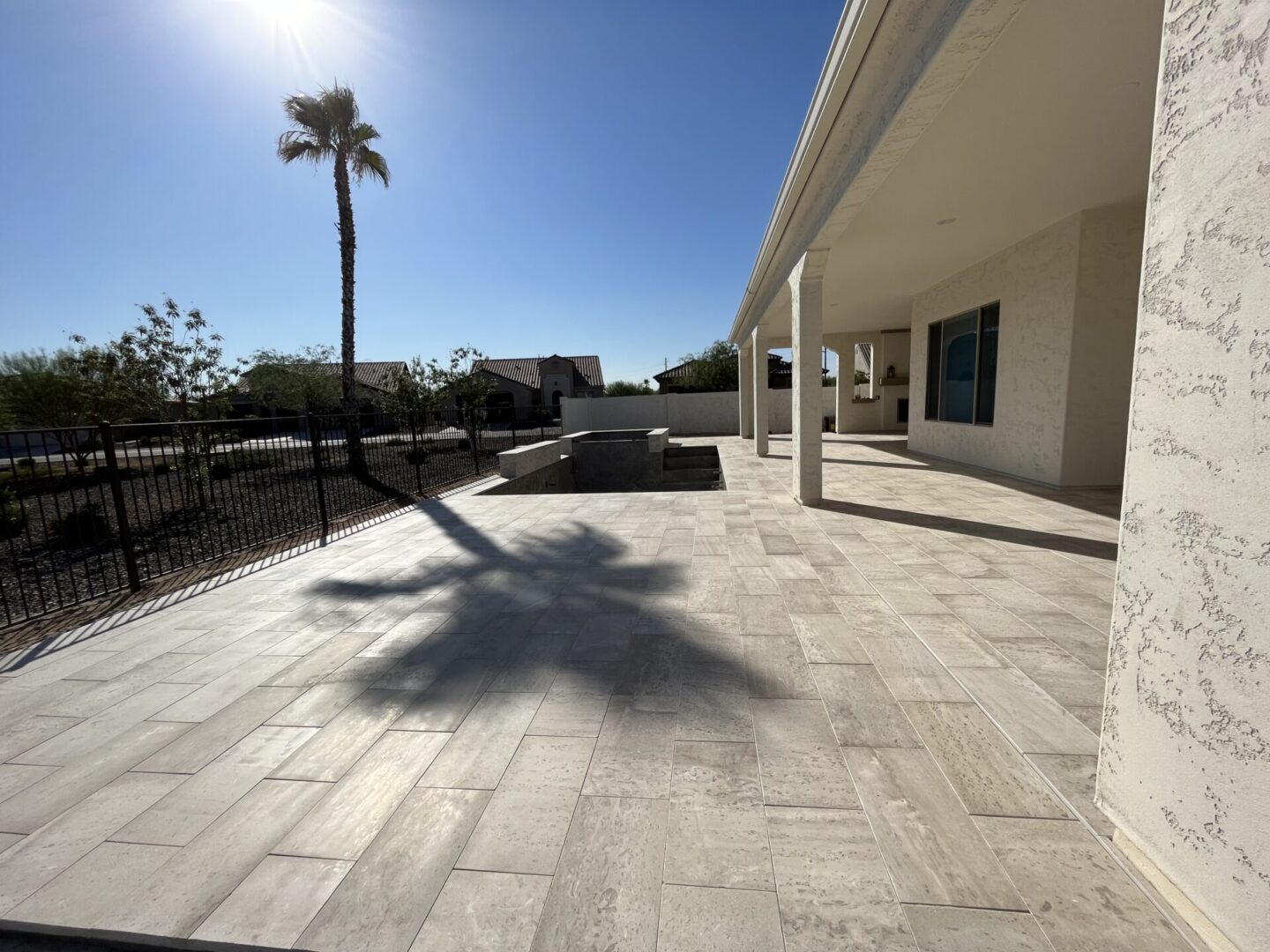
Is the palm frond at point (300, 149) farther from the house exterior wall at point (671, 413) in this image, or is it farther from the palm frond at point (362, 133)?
the house exterior wall at point (671, 413)

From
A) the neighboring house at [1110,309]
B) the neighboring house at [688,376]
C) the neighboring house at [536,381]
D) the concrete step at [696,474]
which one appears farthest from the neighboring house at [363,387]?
the neighboring house at [688,376]

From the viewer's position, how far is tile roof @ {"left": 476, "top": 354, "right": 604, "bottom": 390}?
34.7 metres

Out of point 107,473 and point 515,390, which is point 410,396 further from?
point 515,390

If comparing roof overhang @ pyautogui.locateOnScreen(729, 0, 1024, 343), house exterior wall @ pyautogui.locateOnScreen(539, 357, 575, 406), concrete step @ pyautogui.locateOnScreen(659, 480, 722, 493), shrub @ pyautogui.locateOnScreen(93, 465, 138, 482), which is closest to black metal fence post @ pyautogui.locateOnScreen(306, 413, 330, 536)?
shrub @ pyautogui.locateOnScreen(93, 465, 138, 482)

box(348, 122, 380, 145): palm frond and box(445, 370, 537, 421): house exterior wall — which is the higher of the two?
box(348, 122, 380, 145): palm frond

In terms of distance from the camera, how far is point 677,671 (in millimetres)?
2402

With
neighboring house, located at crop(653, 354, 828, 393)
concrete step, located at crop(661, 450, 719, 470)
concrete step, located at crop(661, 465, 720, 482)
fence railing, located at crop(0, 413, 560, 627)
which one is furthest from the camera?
neighboring house, located at crop(653, 354, 828, 393)

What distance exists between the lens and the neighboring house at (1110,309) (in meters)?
1.01

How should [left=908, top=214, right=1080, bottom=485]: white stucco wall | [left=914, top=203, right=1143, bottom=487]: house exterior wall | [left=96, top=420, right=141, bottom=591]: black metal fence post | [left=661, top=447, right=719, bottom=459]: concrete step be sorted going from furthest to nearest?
[left=661, top=447, right=719, bottom=459]: concrete step, [left=908, top=214, right=1080, bottom=485]: white stucco wall, [left=914, top=203, right=1143, bottom=487]: house exterior wall, [left=96, top=420, right=141, bottom=591]: black metal fence post

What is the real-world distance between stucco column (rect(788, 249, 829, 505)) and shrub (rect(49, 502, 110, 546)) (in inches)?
322

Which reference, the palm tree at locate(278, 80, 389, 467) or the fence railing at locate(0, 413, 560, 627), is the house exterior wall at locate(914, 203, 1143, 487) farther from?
the palm tree at locate(278, 80, 389, 467)

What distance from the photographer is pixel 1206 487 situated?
3.52 feet

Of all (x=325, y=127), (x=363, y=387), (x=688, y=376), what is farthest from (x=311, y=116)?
(x=688, y=376)

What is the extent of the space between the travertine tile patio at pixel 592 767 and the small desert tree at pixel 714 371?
1180 inches
